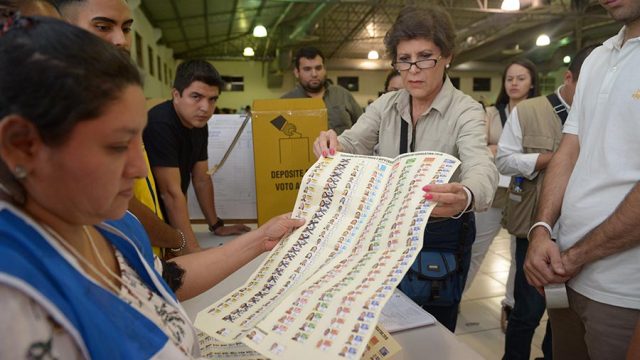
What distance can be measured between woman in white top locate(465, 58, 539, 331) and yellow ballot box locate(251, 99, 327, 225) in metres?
1.44

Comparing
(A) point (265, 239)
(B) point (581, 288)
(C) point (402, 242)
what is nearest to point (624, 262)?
(B) point (581, 288)

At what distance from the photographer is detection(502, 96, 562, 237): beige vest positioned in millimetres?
1869

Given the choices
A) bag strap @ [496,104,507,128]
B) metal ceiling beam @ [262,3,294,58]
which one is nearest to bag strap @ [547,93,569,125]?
bag strap @ [496,104,507,128]

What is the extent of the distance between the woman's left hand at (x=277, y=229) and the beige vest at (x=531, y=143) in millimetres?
1313

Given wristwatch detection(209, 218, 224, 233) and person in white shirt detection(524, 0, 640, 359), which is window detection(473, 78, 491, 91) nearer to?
wristwatch detection(209, 218, 224, 233)

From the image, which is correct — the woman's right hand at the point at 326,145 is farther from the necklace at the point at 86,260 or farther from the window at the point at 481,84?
the window at the point at 481,84

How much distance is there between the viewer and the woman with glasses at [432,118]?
1224 mm

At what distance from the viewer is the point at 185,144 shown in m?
1.84

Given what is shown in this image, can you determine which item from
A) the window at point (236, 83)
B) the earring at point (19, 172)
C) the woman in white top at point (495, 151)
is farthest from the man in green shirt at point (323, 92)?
the window at point (236, 83)

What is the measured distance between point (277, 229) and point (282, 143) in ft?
2.09

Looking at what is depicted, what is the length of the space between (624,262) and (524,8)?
23.6 ft

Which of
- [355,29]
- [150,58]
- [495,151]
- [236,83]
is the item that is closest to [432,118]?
[495,151]

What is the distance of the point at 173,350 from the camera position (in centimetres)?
57

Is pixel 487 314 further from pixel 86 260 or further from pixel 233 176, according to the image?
pixel 86 260
